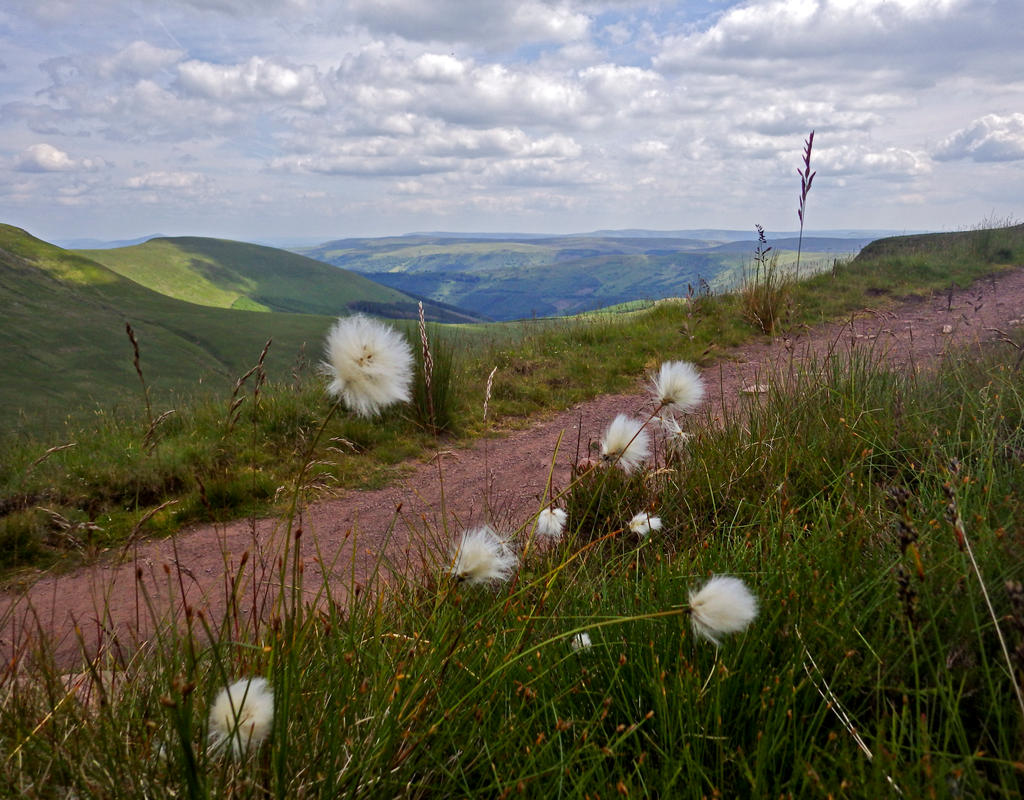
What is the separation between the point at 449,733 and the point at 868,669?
1.17m

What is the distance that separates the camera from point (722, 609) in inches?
60.1

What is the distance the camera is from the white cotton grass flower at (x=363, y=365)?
67.4 inches

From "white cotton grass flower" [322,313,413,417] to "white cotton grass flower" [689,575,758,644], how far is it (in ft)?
2.85

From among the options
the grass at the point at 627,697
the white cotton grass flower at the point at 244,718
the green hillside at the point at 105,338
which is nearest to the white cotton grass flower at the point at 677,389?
the grass at the point at 627,697

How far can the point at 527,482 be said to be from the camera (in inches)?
253

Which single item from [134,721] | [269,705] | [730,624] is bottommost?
[134,721]

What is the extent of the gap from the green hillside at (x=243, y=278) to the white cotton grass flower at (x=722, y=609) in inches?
5904

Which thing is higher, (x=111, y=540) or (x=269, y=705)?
(x=269, y=705)

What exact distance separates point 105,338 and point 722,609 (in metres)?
62.1

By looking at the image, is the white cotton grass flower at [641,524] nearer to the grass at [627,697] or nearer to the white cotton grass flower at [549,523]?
the grass at [627,697]

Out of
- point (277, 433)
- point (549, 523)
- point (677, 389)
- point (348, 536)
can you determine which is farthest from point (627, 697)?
point (277, 433)

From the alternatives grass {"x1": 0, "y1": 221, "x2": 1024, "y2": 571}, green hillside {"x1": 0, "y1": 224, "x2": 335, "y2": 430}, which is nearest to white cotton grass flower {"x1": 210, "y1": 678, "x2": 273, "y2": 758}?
grass {"x1": 0, "y1": 221, "x2": 1024, "y2": 571}

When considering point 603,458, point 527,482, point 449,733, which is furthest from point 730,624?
point 527,482

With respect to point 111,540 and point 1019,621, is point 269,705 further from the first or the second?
point 111,540
